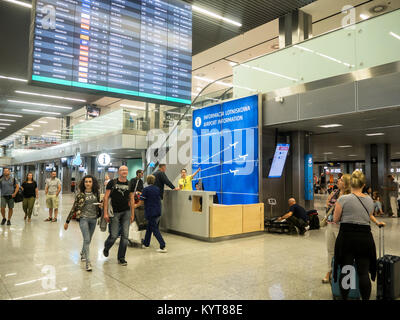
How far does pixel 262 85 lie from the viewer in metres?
9.94

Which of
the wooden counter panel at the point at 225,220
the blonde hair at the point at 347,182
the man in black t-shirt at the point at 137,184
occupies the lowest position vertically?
the wooden counter panel at the point at 225,220

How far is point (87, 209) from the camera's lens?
5383mm

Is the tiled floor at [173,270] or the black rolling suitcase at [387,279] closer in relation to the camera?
the black rolling suitcase at [387,279]

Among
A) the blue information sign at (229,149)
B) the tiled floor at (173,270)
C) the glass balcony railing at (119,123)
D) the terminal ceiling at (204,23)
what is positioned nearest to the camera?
the tiled floor at (173,270)

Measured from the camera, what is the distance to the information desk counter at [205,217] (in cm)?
→ 779

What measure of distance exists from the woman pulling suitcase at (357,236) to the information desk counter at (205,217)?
14.3ft

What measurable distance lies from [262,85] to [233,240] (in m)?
4.87

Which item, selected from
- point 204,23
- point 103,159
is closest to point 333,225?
point 103,159

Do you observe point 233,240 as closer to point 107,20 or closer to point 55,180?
point 107,20

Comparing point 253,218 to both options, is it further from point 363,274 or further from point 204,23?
point 204,23

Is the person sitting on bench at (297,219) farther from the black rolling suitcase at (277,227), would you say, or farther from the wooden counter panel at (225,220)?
the wooden counter panel at (225,220)

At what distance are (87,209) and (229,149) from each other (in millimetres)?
5985

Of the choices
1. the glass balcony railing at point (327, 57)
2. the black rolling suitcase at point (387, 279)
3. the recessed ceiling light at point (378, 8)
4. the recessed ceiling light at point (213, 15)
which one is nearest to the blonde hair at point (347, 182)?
the black rolling suitcase at point (387, 279)

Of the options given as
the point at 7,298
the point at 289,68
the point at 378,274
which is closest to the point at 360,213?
the point at 378,274
